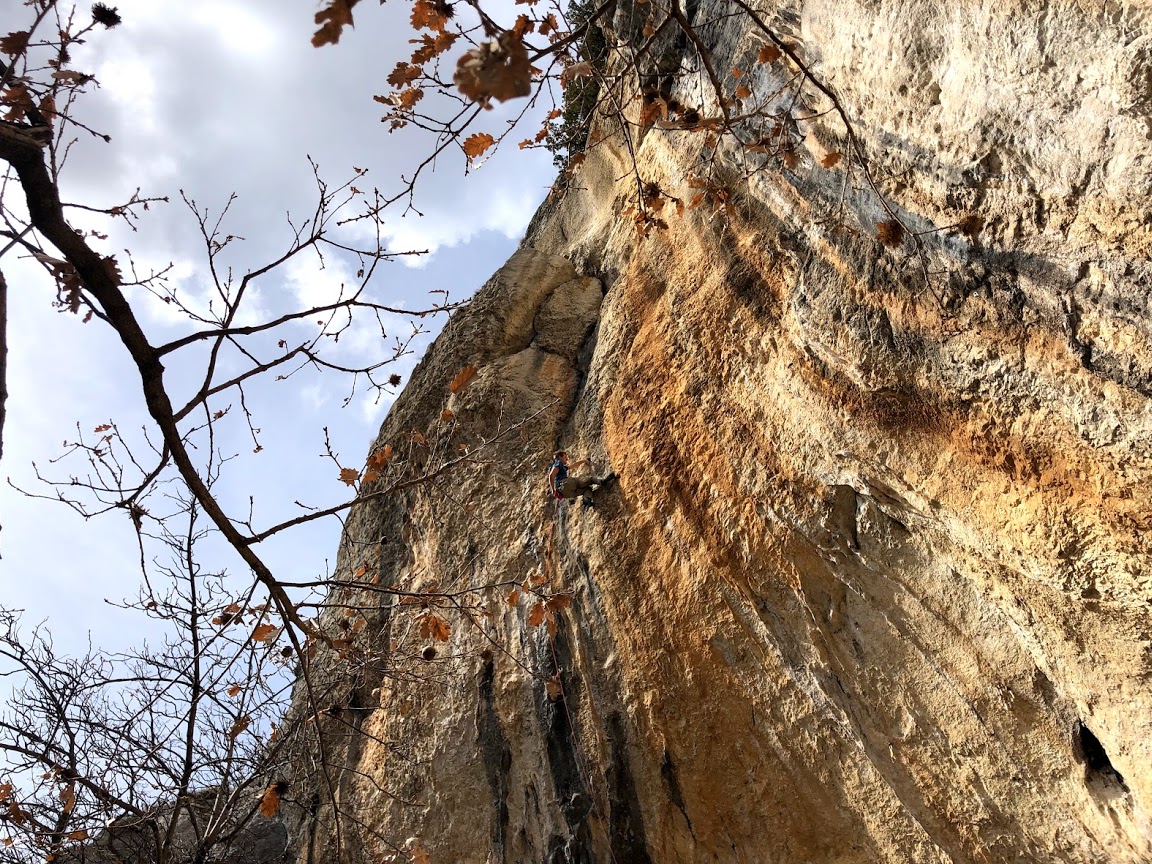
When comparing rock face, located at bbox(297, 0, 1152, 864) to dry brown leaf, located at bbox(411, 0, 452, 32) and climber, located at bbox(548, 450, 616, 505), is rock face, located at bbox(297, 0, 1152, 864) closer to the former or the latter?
climber, located at bbox(548, 450, 616, 505)

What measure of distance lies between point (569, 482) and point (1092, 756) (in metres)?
3.82

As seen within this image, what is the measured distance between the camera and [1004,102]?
3686 mm

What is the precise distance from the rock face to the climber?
16cm

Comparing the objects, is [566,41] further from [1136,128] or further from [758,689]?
[758,689]

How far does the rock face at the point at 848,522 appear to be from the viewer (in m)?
3.53

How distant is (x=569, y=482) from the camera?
21.4 feet

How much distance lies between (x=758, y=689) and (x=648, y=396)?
2.39 metres

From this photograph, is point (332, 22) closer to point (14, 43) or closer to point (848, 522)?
point (14, 43)

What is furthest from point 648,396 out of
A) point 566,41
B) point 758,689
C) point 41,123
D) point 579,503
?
point 41,123

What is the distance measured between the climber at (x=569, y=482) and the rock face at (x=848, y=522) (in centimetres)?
16

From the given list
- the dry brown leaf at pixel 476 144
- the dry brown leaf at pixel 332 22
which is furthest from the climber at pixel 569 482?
the dry brown leaf at pixel 332 22

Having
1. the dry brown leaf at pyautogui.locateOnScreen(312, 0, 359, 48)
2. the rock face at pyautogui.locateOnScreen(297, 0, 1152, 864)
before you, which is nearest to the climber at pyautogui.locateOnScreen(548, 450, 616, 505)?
the rock face at pyautogui.locateOnScreen(297, 0, 1152, 864)

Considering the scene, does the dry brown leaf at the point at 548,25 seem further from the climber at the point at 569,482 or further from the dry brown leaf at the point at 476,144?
the climber at the point at 569,482

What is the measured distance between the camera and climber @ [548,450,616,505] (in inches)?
256
